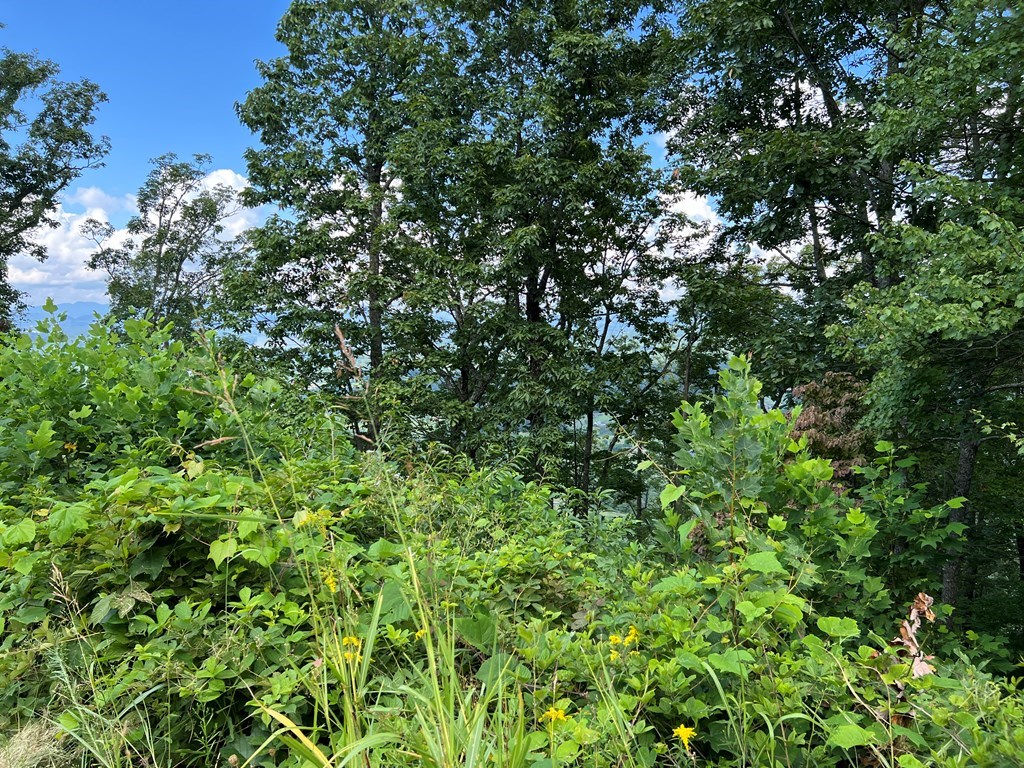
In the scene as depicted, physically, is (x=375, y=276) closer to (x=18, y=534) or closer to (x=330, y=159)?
(x=330, y=159)

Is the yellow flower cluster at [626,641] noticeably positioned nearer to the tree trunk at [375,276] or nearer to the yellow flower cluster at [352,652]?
the yellow flower cluster at [352,652]

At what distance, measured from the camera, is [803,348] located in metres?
8.85

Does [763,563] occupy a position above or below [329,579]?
above

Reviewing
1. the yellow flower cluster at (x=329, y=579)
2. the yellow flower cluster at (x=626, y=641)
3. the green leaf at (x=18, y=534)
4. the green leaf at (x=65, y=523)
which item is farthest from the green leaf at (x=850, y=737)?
the green leaf at (x=18, y=534)

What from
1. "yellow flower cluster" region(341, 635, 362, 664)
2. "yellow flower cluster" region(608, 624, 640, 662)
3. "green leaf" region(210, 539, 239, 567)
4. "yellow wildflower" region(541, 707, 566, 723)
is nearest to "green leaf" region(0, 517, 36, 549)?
"green leaf" region(210, 539, 239, 567)

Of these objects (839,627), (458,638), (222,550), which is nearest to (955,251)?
(839,627)

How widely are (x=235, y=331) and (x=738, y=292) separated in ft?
38.0

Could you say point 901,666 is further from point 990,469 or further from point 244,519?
point 990,469

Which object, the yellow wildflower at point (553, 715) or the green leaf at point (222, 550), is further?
the green leaf at point (222, 550)

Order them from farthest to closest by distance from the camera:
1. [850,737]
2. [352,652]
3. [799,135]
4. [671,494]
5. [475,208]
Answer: [475,208], [799,135], [671,494], [352,652], [850,737]

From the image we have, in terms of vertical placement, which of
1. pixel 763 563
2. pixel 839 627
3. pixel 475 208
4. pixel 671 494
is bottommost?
pixel 839 627

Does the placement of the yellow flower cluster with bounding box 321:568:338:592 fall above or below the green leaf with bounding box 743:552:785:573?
below

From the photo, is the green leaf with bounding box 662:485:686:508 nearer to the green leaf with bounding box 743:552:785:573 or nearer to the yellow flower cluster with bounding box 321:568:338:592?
the green leaf with bounding box 743:552:785:573

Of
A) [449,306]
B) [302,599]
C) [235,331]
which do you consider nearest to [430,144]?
[449,306]
